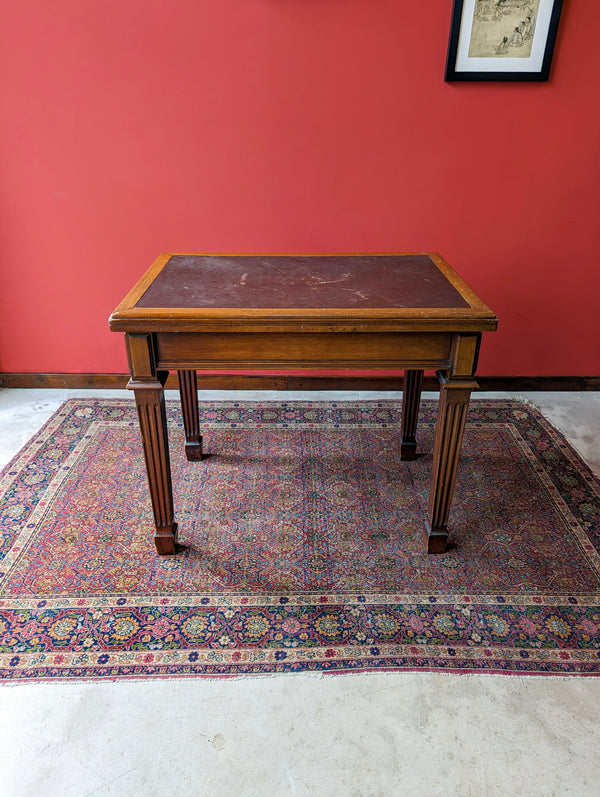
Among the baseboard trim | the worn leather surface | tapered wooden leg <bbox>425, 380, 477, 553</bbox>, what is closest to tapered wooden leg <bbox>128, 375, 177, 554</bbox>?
the worn leather surface

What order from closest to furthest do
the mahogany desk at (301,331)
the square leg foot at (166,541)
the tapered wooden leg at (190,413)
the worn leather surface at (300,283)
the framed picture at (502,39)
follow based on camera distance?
1. the mahogany desk at (301,331)
2. the worn leather surface at (300,283)
3. the square leg foot at (166,541)
4. the tapered wooden leg at (190,413)
5. the framed picture at (502,39)

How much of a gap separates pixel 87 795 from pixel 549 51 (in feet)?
10.9

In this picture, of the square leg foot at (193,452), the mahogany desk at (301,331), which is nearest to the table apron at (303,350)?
the mahogany desk at (301,331)

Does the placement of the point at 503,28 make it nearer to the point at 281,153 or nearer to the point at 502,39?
the point at 502,39

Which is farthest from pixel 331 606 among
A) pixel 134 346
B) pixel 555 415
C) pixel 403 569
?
pixel 555 415

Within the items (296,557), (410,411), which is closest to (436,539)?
(296,557)

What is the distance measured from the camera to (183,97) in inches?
110

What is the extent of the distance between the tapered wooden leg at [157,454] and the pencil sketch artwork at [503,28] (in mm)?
2204

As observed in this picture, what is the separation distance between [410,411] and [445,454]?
25.5 inches

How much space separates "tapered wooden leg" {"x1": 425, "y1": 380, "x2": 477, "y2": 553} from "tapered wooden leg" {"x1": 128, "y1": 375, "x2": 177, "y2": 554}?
0.92 meters

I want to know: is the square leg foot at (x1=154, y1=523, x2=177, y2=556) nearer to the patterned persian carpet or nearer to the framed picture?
the patterned persian carpet

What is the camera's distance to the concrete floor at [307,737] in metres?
1.44

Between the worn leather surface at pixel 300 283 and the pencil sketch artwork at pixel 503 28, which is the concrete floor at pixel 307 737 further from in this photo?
the pencil sketch artwork at pixel 503 28

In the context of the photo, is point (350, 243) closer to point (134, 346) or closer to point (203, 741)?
point (134, 346)
